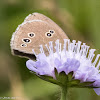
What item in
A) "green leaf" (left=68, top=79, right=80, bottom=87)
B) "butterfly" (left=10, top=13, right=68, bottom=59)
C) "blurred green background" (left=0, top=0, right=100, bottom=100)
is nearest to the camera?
"green leaf" (left=68, top=79, right=80, bottom=87)

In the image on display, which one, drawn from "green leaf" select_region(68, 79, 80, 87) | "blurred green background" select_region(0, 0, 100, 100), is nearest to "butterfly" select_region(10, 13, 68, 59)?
"green leaf" select_region(68, 79, 80, 87)

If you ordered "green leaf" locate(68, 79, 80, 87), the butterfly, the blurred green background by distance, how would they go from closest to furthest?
"green leaf" locate(68, 79, 80, 87) → the butterfly → the blurred green background

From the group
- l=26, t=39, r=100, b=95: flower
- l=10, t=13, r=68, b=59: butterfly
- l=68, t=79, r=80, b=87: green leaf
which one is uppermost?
l=10, t=13, r=68, b=59: butterfly

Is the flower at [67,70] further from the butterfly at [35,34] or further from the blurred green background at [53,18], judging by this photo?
the blurred green background at [53,18]

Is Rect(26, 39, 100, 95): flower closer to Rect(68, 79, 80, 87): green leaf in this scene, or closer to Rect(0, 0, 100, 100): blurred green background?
Rect(68, 79, 80, 87): green leaf

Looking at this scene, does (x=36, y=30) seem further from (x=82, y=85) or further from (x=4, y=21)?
(x=4, y=21)

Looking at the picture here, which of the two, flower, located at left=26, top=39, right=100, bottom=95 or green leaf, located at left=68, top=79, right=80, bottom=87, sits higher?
flower, located at left=26, top=39, right=100, bottom=95

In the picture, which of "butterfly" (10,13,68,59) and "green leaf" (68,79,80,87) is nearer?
"green leaf" (68,79,80,87)
